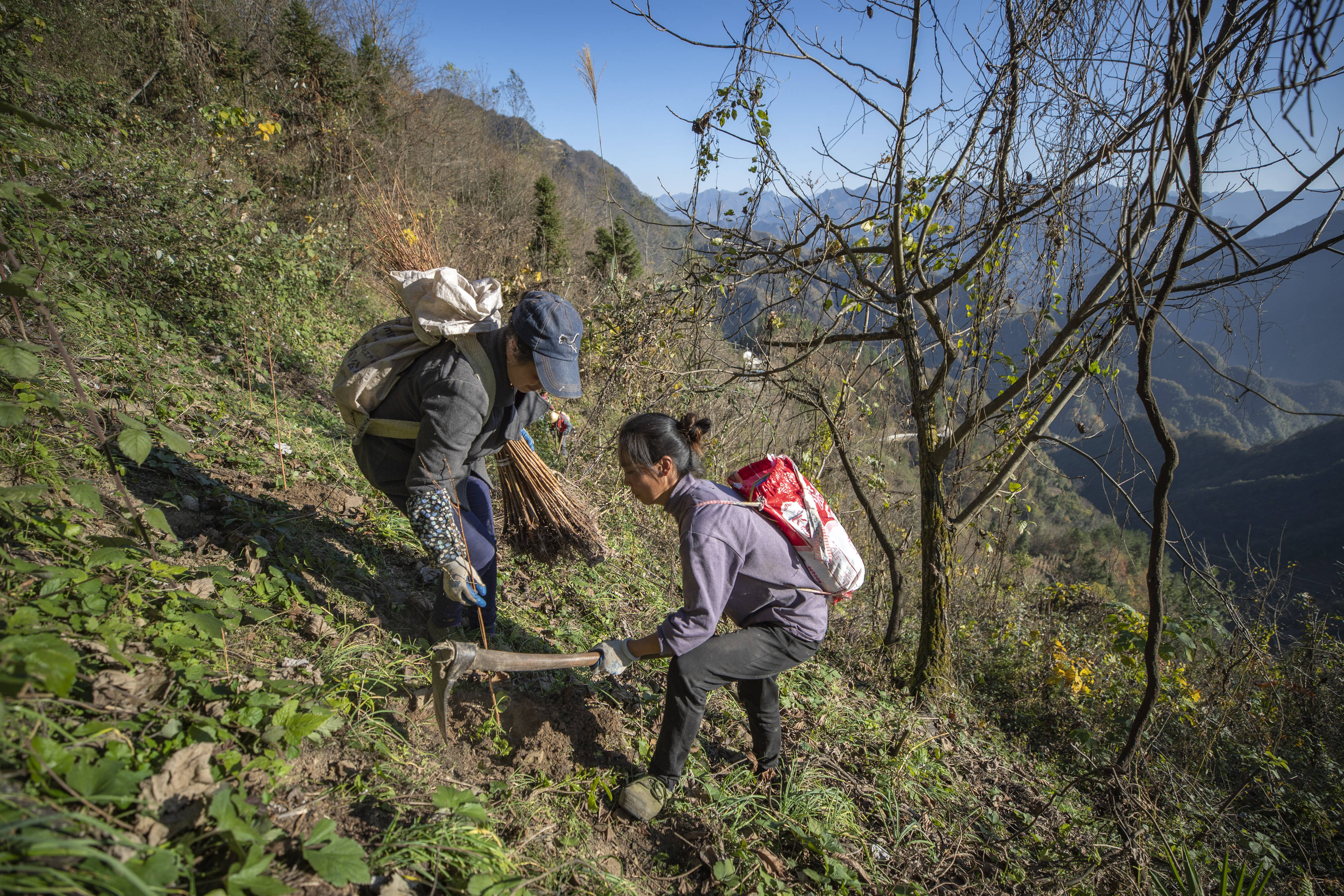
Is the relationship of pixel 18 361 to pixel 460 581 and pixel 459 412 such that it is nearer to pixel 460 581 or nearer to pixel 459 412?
pixel 459 412

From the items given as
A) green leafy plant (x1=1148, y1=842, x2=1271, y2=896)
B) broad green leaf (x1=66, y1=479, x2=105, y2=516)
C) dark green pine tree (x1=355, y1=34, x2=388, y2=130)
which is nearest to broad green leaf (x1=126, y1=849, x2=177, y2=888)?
broad green leaf (x1=66, y1=479, x2=105, y2=516)

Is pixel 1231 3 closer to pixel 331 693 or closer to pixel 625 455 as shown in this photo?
pixel 625 455

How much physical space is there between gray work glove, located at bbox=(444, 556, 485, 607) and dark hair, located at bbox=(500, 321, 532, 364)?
0.73 m

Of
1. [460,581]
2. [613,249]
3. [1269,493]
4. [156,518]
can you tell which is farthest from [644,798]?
[1269,493]

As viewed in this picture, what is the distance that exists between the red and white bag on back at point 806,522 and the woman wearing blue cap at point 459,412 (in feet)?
2.32

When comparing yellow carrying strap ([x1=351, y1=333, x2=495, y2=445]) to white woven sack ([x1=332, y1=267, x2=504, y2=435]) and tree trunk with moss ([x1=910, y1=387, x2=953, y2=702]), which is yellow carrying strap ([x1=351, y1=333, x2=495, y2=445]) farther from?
tree trunk with moss ([x1=910, y1=387, x2=953, y2=702])

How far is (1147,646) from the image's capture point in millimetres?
2248

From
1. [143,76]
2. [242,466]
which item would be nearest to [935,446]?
[242,466]

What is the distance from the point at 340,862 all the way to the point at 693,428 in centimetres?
143

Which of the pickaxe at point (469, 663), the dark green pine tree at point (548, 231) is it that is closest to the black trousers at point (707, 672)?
the pickaxe at point (469, 663)

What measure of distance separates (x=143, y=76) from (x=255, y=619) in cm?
933

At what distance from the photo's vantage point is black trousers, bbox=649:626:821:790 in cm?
188

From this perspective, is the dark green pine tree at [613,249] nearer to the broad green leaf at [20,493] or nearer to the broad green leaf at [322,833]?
the broad green leaf at [20,493]

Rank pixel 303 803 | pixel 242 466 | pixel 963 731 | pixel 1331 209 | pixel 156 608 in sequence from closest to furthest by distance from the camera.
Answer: pixel 303 803
pixel 156 608
pixel 1331 209
pixel 242 466
pixel 963 731
